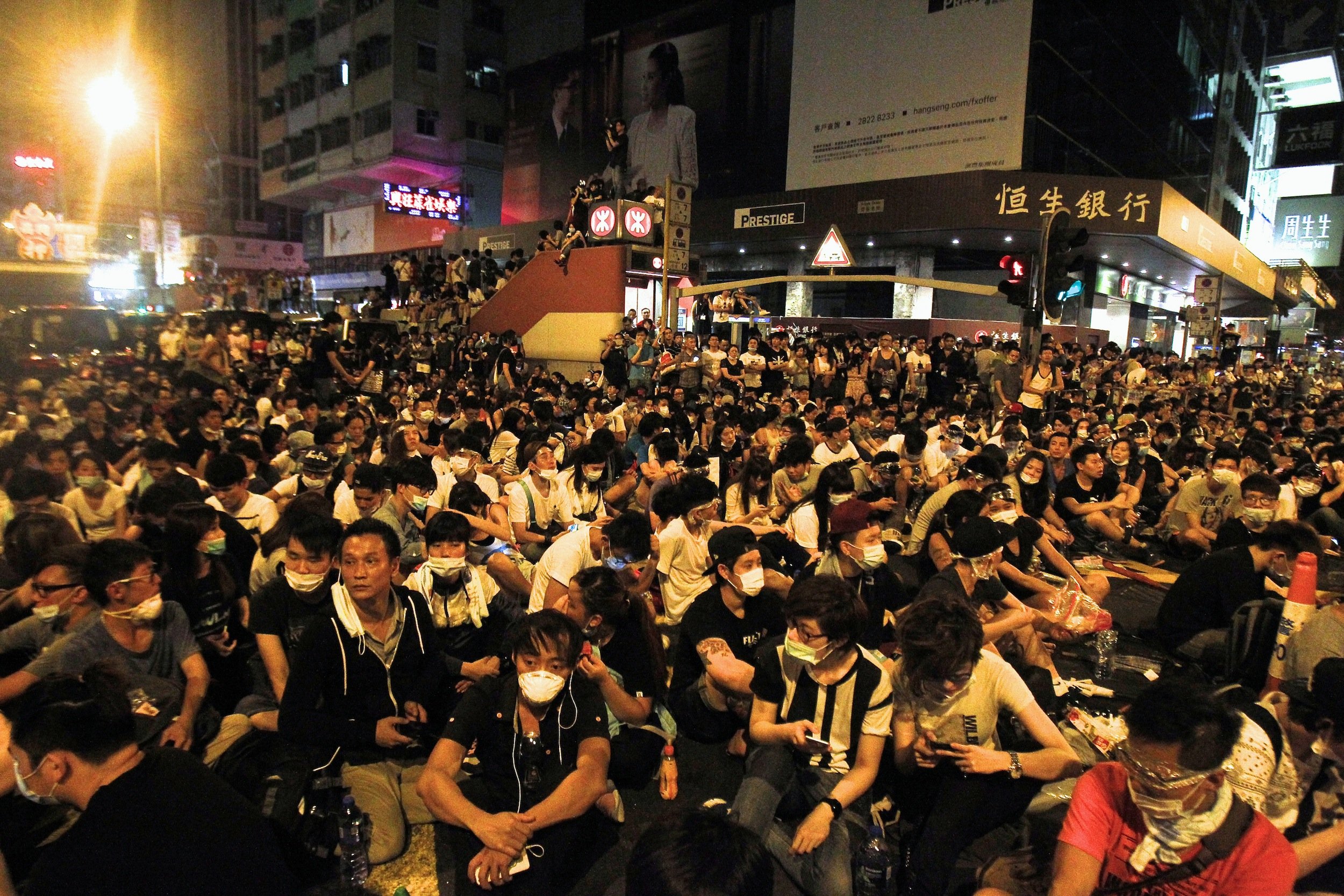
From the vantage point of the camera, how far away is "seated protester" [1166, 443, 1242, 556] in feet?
25.8

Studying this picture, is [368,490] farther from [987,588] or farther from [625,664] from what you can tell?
[987,588]

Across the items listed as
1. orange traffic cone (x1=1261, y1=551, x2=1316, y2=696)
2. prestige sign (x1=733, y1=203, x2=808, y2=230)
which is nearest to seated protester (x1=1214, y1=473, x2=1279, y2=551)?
orange traffic cone (x1=1261, y1=551, x2=1316, y2=696)

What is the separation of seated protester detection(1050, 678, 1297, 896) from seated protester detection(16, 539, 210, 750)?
3711mm

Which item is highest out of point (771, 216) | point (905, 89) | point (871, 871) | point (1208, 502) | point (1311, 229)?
point (1311, 229)

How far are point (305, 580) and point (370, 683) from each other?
2.18ft

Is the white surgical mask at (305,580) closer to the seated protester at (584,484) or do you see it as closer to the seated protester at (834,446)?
the seated protester at (584,484)

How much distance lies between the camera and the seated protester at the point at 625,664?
3861 mm

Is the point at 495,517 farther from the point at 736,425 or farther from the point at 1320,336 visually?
the point at 1320,336

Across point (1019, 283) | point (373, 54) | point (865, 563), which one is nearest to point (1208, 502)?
point (1019, 283)

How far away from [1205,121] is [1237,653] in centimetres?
4369

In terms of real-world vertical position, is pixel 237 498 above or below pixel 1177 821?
above

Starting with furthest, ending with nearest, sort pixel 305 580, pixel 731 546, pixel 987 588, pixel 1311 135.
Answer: pixel 1311 135, pixel 987 588, pixel 731 546, pixel 305 580

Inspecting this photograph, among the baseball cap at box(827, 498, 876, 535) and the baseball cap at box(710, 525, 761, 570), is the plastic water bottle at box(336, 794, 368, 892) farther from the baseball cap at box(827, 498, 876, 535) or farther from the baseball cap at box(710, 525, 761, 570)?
the baseball cap at box(827, 498, 876, 535)

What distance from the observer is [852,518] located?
4652mm
